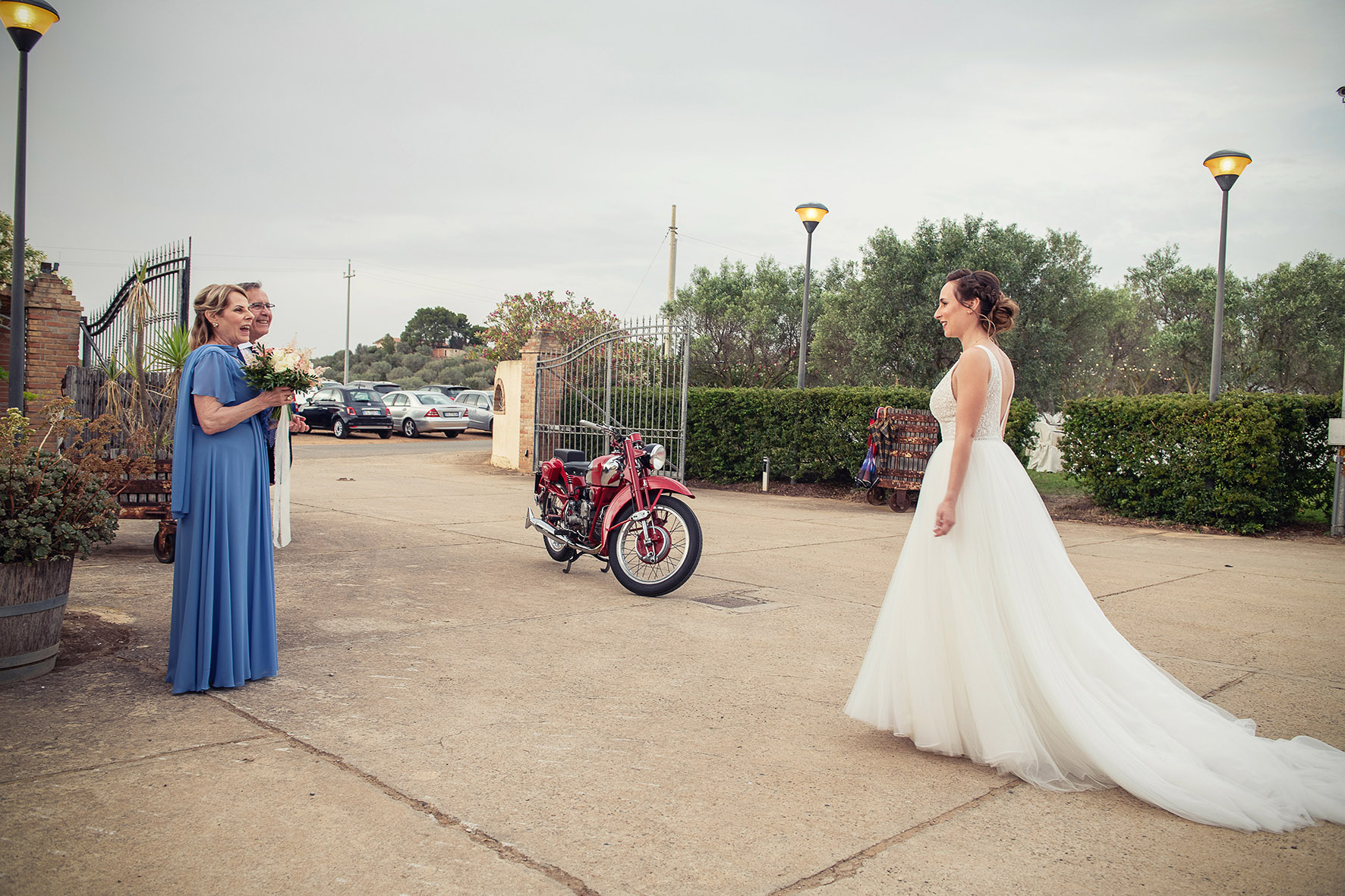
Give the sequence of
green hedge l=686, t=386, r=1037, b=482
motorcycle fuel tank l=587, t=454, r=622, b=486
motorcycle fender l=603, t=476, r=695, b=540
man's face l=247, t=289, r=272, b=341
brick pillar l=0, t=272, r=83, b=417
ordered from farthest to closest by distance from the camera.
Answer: green hedge l=686, t=386, r=1037, b=482
brick pillar l=0, t=272, r=83, b=417
motorcycle fuel tank l=587, t=454, r=622, b=486
motorcycle fender l=603, t=476, r=695, b=540
man's face l=247, t=289, r=272, b=341

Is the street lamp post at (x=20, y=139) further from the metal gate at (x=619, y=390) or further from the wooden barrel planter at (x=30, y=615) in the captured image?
the metal gate at (x=619, y=390)

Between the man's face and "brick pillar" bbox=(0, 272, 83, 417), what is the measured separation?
7.80 meters

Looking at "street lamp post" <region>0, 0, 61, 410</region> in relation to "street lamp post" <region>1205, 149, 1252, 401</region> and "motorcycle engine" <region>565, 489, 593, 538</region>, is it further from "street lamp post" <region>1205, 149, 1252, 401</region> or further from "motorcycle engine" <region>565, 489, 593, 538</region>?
"street lamp post" <region>1205, 149, 1252, 401</region>

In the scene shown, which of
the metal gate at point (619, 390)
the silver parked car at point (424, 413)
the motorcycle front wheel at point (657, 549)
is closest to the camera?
the motorcycle front wheel at point (657, 549)

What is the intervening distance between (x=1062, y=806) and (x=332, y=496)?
433 inches

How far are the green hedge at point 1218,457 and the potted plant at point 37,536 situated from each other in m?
11.3

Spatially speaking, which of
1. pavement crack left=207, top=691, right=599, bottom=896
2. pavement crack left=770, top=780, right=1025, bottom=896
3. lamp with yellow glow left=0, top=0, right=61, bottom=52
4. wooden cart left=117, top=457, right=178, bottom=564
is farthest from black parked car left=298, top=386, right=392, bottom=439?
pavement crack left=770, top=780, right=1025, bottom=896

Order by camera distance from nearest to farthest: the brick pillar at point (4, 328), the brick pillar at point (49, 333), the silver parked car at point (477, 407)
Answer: the brick pillar at point (49, 333)
the brick pillar at point (4, 328)
the silver parked car at point (477, 407)

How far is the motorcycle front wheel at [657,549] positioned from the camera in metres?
6.48

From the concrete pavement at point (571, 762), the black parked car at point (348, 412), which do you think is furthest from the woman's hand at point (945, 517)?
the black parked car at point (348, 412)

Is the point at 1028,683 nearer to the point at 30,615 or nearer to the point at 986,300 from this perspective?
the point at 986,300

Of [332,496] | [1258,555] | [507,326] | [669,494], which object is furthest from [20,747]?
[507,326]

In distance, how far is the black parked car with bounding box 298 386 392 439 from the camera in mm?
27938

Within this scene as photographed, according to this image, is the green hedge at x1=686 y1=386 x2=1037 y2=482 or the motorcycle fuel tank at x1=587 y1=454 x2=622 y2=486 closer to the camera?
the motorcycle fuel tank at x1=587 y1=454 x2=622 y2=486
